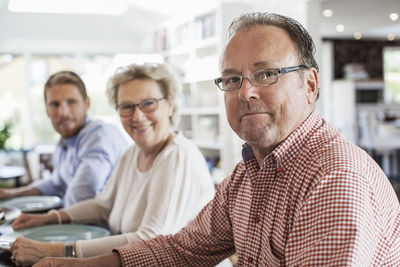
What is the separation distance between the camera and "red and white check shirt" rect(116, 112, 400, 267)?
797 millimetres

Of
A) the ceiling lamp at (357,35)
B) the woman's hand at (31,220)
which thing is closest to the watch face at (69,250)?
the woman's hand at (31,220)

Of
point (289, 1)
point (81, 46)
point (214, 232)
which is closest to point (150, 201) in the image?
point (214, 232)

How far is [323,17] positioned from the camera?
8328mm

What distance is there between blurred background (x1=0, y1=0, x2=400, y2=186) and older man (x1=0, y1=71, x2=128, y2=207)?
275 cm

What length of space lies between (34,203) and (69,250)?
3.14 feet

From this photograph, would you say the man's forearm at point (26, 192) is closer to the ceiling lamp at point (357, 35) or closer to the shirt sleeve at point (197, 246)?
the shirt sleeve at point (197, 246)

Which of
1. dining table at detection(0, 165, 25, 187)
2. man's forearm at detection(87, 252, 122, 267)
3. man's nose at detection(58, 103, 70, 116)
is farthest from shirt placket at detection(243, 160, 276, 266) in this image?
dining table at detection(0, 165, 25, 187)

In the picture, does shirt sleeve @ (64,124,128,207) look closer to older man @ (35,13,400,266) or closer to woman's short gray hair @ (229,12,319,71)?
older man @ (35,13,400,266)

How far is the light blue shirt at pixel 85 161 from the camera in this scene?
222 centimetres

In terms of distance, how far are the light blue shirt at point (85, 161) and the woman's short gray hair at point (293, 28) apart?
1.38 meters

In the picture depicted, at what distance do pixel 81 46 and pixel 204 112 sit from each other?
3.03 metres

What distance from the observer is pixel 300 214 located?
0.87 meters

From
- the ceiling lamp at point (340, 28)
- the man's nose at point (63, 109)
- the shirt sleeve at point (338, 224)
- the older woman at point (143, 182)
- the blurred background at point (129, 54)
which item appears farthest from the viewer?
the ceiling lamp at point (340, 28)

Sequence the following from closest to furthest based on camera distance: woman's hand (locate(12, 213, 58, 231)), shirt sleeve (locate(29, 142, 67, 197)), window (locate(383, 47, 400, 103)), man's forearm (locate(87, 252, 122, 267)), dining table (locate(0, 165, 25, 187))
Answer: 1. man's forearm (locate(87, 252, 122, 267))
2. woman's hand (locate(12, 213, 58, 231))
3. shirt sleeve (locate(29, 142, 67, 197))
4. dining table (locate(0, 165, 25, 187))
5. window (locate(383, 47, 400, 103))
